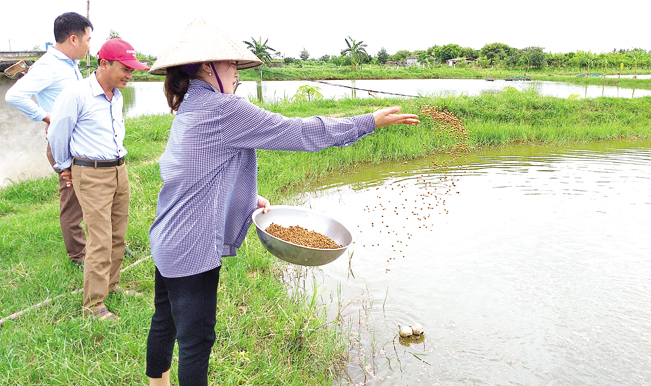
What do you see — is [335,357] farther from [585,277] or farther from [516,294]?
[585,277]

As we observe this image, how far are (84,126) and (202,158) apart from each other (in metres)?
1.51

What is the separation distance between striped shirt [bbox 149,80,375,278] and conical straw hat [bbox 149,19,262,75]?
93 millimetres

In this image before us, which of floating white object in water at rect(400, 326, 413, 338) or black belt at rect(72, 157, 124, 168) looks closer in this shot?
black belt at rect(72, 157, 124, 168)

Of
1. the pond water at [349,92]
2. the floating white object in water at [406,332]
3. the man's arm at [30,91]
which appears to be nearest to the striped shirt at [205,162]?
the floating white object in water at [406,332]

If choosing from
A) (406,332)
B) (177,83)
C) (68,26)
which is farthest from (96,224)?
(406,332)

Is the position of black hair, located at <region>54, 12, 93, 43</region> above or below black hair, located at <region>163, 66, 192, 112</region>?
above

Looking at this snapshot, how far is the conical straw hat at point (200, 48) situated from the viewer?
157cm

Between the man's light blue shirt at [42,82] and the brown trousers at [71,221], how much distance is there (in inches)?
20.5

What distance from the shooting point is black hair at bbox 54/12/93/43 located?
3.09 meters

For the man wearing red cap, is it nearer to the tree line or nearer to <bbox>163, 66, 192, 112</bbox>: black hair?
Result: <bbox>163, 66, 192, 112</bbox>: black hair

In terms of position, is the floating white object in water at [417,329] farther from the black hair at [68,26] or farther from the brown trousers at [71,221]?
the black hair at [68,26]

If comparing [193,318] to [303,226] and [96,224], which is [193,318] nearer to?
[303,226]

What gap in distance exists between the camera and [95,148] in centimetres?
268

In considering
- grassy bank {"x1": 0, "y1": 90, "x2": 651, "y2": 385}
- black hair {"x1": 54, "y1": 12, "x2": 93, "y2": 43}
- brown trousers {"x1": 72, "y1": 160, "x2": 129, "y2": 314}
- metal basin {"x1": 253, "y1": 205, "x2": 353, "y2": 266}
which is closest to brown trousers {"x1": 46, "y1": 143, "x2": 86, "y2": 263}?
grassy bank {"x1": 0, "y1": 90, "x2": 651, "y2": 385}
